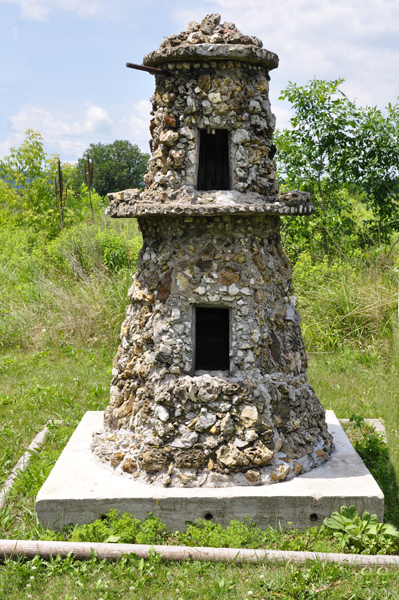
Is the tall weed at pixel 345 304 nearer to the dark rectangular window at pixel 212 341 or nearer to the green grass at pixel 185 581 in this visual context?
the dark rectangular window at pixel 212 341

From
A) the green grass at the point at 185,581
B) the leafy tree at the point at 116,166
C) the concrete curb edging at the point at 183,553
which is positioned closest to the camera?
the green grass at the point at 185,581

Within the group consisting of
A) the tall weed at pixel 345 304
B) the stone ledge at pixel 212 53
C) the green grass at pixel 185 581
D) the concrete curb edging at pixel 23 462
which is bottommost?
the green grass at pixel 185 581

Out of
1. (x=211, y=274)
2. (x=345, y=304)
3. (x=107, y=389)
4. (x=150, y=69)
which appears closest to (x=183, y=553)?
(x=211, y=274)

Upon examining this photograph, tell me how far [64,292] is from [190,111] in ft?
22.6

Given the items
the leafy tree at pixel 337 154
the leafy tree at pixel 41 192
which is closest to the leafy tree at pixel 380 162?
the leafy tree at pixel 337 154

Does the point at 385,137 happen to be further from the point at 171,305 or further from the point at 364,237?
the point at 171,305

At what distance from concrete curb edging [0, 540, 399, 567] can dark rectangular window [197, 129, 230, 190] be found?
2913 millimetres

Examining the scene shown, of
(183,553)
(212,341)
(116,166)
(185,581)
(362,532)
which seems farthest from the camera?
(116,166)

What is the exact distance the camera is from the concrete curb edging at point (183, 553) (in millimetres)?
4105

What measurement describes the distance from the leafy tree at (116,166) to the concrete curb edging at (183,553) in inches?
1495

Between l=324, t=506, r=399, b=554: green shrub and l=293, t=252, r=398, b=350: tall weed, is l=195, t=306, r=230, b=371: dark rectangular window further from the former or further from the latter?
l=293, t=252, r=398, b=350: tall weed

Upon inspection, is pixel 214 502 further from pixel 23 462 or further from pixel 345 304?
pixel 345 304

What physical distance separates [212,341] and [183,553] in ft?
6.59

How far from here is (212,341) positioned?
551cm
